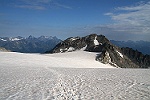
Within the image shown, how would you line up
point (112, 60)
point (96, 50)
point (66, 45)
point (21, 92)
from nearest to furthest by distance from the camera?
point (21, 92), point (112, 60), point (96, 50), point (66, 45)

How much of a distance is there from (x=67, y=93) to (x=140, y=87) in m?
5.38

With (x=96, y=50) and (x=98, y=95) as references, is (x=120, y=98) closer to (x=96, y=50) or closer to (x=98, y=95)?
(x=98, y=95)

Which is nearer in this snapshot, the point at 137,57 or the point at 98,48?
the point at 98,48

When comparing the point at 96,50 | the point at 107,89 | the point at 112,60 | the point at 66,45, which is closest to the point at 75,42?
the point at 66,45

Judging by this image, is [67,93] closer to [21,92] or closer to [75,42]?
[21,92]

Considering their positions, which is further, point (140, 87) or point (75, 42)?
point (75, 42)

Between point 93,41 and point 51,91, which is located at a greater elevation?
point 93,41

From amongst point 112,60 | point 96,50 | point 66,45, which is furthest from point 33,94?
point 66,45

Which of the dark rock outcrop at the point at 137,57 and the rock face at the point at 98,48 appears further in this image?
the dark rock outcrop at the point at 137,57

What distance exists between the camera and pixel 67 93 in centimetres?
1327

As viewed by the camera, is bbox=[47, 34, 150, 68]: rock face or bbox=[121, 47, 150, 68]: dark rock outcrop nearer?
bbox=[47, 34, 150, 68]: rock face

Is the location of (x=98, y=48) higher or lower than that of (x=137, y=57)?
higher

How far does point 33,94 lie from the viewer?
13.2m

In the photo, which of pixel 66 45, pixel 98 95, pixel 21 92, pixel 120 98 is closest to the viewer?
pixel 120 98
